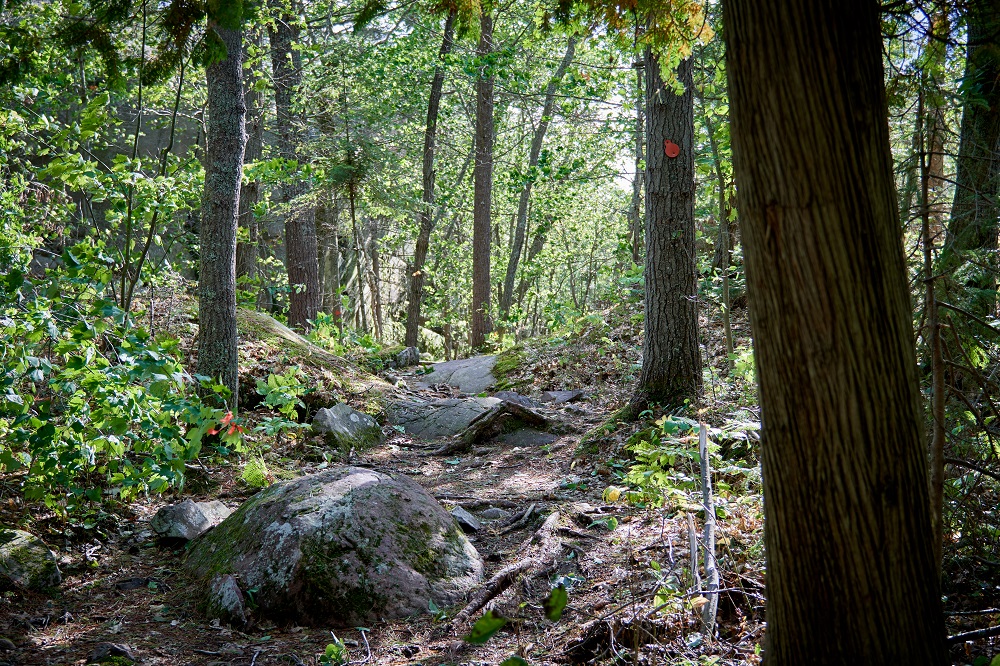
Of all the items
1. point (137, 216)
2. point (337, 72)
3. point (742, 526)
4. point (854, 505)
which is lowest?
point (742, 526)

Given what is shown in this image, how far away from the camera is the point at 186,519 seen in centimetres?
463

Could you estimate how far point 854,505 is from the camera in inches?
66.7

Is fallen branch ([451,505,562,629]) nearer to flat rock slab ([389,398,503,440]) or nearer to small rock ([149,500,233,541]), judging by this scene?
small rock ([149,500,233,541])

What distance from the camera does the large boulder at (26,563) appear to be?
359 cm

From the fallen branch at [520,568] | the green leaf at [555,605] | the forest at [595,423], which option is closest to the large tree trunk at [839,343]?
the forest at [595,423]

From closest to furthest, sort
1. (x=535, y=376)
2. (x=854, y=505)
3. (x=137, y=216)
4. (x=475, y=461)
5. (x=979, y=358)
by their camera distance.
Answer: (x=854, y=505) < (x=979, y=358) < (x=137, y=216) < (x=475, y=461) < (x=535, y=376)

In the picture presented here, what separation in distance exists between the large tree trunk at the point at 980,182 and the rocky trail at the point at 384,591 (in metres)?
1.90

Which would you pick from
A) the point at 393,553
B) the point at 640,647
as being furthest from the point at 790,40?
the point at 393,553

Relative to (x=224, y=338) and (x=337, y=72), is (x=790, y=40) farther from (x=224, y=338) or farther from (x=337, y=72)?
(x=337, y=72)

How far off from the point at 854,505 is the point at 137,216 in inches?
217

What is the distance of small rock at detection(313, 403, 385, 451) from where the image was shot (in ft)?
22.8

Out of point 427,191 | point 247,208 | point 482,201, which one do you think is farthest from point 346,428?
point 482,201

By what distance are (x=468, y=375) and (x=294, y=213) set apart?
441 cm

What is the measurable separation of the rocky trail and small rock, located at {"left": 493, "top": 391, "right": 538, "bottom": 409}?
9.20 feet
